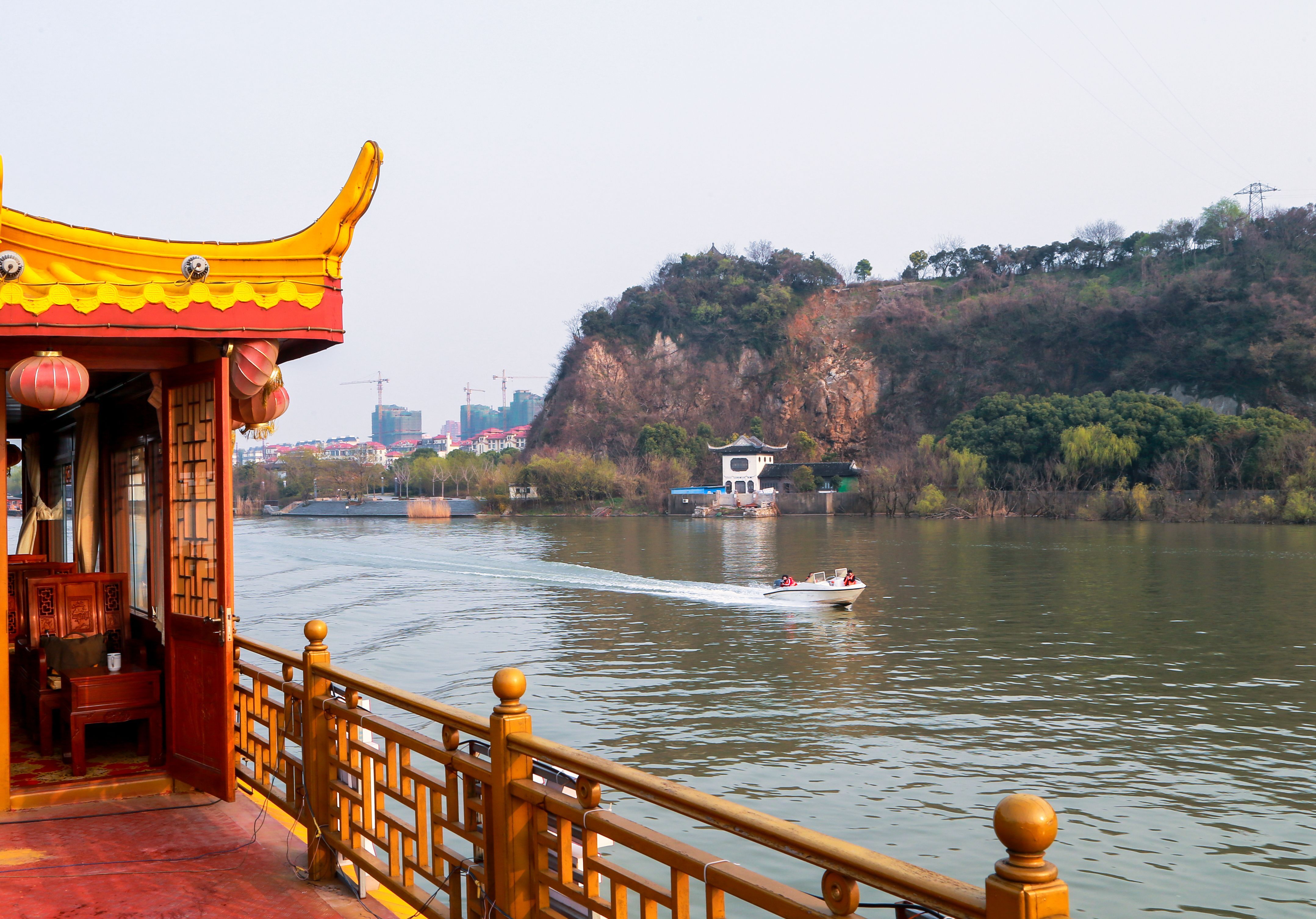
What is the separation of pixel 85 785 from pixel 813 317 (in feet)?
233

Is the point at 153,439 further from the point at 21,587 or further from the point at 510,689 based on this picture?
the point at 510,689

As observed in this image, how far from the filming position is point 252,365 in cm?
398

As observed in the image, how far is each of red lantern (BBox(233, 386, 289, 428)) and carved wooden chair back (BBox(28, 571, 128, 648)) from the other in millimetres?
1325

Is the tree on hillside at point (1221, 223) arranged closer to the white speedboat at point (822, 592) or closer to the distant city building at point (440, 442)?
the white speedboat at point (822, 592)

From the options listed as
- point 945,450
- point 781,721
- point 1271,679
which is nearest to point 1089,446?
point 945,450

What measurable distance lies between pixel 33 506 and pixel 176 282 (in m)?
3.87

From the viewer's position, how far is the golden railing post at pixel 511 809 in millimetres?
2488

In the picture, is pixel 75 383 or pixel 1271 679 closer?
pixel 75 383

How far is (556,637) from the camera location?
16281mm

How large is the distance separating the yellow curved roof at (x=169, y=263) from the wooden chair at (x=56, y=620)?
183 centimetres

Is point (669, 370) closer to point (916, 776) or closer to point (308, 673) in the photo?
point (916, 776)

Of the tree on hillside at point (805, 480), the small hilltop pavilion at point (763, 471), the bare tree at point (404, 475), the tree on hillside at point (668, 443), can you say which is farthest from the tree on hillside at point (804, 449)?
the bare tree at point (404, 475)

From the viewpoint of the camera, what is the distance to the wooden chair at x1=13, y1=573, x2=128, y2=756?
4.82m

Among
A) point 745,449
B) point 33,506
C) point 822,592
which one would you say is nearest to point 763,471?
point 745,449
